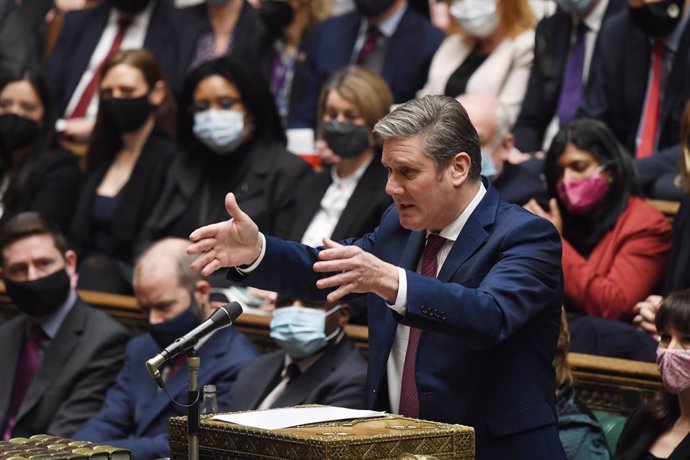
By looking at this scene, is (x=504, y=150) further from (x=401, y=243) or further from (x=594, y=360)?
(x=401, y=243)

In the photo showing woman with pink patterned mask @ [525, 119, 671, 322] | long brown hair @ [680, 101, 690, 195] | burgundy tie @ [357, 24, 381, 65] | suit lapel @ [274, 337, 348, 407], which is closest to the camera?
suit lapel @ [274, 337, 348, 407]

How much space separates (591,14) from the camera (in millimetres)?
6371

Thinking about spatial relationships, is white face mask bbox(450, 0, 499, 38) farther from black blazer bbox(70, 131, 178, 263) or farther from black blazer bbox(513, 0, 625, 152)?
black blazer bbox(70, 131, 178, 263)

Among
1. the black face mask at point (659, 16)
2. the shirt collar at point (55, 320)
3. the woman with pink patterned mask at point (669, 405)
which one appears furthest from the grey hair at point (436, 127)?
the black face mask at point (659, 16)

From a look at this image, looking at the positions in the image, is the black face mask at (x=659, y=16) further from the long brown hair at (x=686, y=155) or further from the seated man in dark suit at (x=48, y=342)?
the seated man in dark suit at (x=48, y=342)

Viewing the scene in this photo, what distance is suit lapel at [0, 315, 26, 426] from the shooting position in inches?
213

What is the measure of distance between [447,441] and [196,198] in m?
3.59

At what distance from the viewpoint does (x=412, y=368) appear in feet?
11.2

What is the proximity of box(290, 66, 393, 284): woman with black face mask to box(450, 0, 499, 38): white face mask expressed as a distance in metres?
0.74

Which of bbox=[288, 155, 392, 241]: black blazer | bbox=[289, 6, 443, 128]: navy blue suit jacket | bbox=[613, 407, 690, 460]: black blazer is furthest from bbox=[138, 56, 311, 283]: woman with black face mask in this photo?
bbox=[613, 407, 690, 460]: black blazer

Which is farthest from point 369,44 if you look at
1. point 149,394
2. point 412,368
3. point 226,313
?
point 226,313

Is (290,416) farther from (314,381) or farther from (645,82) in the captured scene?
(645,82)

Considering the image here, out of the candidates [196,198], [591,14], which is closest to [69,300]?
[196,198]

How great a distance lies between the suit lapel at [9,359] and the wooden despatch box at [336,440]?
2395 millimetres
